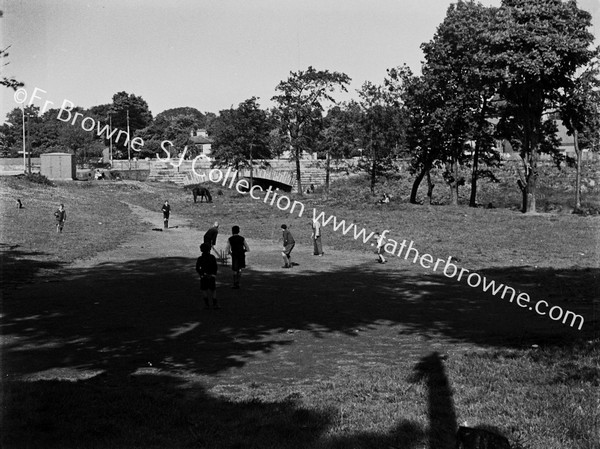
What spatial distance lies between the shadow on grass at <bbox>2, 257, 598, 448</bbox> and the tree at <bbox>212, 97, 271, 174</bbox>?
39832 mm

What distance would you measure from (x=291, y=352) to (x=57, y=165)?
2348 inches

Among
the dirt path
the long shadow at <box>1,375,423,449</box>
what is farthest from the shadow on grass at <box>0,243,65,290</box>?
the long shadow at <box>1,375,423,449</box>

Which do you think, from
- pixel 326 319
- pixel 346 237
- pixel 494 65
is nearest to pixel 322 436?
pixel 326 319

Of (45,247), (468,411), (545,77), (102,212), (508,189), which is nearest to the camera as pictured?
(468,411)

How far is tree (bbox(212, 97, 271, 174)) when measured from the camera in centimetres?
5994

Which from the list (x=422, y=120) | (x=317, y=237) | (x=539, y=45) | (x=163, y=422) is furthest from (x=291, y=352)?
(x=422, y=120)

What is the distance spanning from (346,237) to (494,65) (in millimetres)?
15829

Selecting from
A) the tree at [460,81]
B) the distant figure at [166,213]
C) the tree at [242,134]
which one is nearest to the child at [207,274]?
the distant figure at [166,213]

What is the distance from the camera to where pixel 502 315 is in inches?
575

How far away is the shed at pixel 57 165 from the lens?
6388 cm

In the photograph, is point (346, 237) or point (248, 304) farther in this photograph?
point (346, 237)

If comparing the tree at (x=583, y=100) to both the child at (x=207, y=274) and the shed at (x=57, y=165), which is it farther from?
the shed at (x=57, y=165)

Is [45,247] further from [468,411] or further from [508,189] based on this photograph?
[508,189]

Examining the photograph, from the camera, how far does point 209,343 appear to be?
37.2ft
